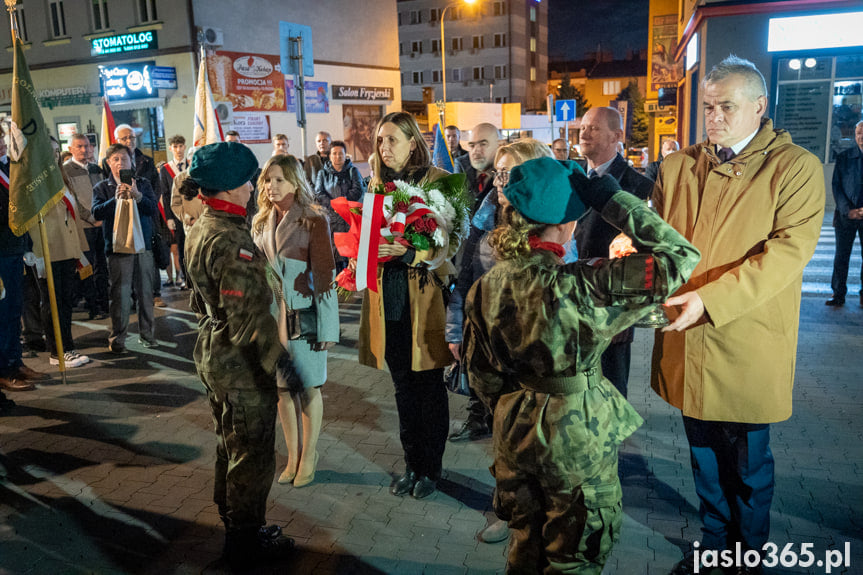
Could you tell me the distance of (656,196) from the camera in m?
3.38

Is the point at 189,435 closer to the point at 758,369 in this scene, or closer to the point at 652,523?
the point at 652,523

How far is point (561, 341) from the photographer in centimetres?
238

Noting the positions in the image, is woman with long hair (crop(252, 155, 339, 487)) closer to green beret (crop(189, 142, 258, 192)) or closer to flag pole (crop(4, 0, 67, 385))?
green beret (crop(189, 142, 258, 192))

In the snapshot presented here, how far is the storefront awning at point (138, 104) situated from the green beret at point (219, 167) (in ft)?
68.3

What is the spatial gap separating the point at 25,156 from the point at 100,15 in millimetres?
19627

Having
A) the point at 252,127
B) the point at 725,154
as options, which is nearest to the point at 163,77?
the point at 252,127

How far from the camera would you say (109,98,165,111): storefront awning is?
71.7 ft

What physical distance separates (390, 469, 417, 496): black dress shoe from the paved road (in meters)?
0.10

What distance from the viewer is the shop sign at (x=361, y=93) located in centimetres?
2709

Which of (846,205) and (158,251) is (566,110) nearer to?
(846,205)

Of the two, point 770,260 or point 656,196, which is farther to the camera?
point 656,196

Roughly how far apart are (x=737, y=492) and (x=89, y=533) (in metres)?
3.72

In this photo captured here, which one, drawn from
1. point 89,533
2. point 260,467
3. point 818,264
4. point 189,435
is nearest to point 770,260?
point 260,467

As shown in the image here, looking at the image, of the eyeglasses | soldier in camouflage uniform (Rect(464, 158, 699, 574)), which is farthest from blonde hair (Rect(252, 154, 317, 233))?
soldier in camouflage uniform (Rect(464, 158, 699, 574))
